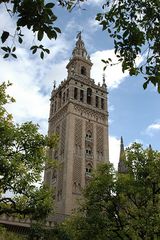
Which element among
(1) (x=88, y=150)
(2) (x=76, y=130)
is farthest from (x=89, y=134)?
(1) (x=88, y=150)

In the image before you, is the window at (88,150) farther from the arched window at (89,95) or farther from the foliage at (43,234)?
the foliage at (43,234)

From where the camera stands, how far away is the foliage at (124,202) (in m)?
18.7

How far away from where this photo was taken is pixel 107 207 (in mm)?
20516

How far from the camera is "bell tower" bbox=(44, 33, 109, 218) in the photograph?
1927 inches

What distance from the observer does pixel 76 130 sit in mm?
54062

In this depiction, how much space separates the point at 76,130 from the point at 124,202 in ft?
111

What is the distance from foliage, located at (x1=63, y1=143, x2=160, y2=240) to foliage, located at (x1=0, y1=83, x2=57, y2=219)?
16.2 ft

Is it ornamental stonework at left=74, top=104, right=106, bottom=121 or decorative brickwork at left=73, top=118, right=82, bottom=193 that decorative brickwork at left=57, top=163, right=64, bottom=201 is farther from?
ornamental stonework at left=74, top=104, right=106, bottom=121

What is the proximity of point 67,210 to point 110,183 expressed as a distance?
26.7 meters

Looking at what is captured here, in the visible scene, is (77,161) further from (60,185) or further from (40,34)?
(40,34)

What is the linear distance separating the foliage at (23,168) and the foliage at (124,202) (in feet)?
16.2

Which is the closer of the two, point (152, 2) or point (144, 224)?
point (152, 2)

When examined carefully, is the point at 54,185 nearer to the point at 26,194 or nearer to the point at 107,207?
the point at 107,207

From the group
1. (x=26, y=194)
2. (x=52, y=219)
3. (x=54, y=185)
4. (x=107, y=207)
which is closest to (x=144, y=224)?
(x=107, y=207)
